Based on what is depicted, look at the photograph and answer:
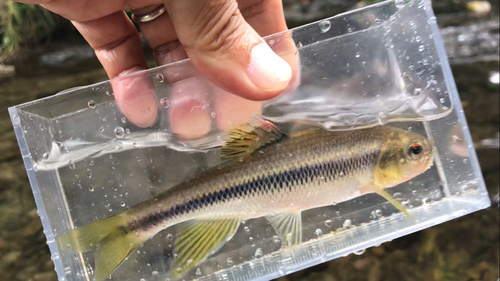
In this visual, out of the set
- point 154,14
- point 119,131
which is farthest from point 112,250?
point 154,14

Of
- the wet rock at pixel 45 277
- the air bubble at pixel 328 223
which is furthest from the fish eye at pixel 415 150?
the wet rock at pixel 45 277

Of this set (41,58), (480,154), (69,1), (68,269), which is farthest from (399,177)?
(41,58)

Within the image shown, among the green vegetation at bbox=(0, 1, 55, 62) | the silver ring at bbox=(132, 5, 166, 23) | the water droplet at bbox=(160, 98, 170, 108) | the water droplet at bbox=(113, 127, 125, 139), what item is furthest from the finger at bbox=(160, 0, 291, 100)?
the green vegetation at bbox=(0, 1, 55, 62)

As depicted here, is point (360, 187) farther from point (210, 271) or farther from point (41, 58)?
point (41, 58)

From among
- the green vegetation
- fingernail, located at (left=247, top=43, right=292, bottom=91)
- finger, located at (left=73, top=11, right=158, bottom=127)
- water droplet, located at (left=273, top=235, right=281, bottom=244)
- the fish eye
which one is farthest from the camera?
the green vegetation

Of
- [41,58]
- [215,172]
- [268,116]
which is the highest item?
[41,58]

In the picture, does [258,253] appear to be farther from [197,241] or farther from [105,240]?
[105,240]

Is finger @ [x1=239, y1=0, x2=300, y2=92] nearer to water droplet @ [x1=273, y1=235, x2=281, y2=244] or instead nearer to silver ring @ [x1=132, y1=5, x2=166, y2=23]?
silver ring @ [x1=132, y1=5, x2=166, y2=23]
